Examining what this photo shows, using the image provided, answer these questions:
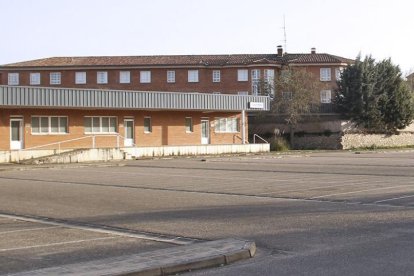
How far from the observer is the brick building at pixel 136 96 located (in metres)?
39.7

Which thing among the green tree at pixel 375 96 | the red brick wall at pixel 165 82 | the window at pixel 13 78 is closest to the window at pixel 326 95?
the red brick wall at pixel 165 82

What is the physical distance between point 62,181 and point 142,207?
1008 centimetres

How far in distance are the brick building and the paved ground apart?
625 inches

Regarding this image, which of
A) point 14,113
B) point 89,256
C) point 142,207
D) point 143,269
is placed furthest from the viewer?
point 14,113

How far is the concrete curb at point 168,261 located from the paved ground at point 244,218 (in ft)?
0.84

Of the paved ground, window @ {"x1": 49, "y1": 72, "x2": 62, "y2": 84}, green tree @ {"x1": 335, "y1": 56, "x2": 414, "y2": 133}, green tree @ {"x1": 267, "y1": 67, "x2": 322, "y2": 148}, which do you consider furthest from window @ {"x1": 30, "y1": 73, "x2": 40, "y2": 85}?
the paved ground

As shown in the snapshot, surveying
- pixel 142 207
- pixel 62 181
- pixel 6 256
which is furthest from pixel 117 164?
pixel 6 256

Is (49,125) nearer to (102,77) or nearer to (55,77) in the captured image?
(102,77)

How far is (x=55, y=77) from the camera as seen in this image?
78.8 meters

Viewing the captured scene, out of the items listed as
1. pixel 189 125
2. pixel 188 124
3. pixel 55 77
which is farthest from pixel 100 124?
pixel 55 77

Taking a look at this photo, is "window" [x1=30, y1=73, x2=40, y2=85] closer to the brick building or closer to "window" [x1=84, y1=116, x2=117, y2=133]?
the brick building

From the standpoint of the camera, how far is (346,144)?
58844 mm

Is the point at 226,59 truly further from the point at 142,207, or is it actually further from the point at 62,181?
the point at 142,207

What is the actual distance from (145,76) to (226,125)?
92.8 feet
